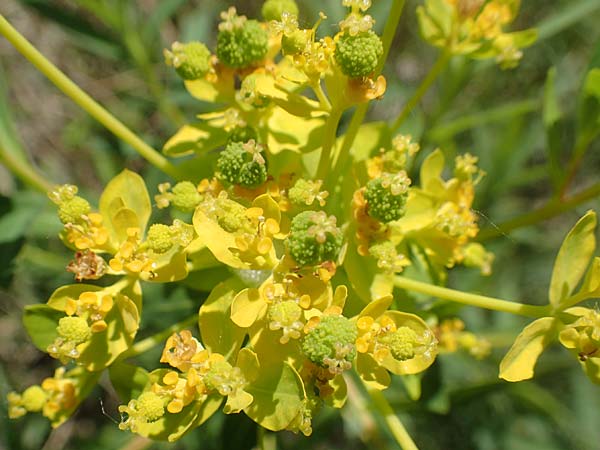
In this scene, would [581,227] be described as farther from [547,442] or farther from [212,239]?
[547,442]

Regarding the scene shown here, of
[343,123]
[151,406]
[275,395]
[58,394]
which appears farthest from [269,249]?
[343,123]

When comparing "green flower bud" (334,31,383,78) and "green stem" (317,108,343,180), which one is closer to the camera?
"green flower bud" (334,31,383,78)

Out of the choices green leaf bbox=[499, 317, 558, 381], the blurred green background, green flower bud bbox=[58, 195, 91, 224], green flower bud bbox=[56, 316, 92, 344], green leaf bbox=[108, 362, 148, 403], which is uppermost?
green flower bud bbox=[58, 195, 91, 224]

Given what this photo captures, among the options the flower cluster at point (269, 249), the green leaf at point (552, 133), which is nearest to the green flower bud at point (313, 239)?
the flower cluster at point (269, 249)

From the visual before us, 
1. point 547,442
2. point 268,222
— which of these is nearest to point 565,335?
point 268,222

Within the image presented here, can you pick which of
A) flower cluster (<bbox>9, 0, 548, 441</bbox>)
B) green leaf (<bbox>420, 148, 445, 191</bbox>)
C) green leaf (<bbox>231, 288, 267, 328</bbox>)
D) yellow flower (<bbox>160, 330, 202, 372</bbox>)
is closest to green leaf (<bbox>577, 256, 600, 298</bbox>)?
flower cluster (<bbox>9, 0, 548, 441</bbox>)

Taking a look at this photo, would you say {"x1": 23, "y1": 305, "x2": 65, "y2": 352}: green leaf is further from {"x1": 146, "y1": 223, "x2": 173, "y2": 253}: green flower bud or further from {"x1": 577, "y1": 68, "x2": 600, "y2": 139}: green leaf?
{"x1": 577, "y1": 68, "x2": 600, "y2": 139}: green leaf
